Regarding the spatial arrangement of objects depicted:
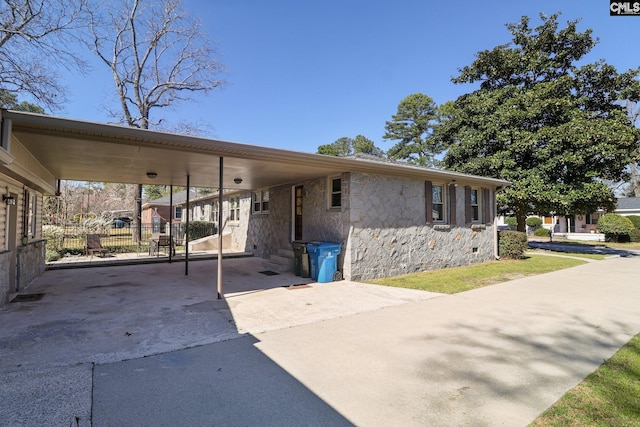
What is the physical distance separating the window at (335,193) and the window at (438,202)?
12.0 ft

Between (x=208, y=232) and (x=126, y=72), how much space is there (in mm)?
10959

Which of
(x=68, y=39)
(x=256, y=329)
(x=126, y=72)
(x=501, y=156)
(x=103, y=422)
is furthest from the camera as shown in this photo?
(x=126, y=72)

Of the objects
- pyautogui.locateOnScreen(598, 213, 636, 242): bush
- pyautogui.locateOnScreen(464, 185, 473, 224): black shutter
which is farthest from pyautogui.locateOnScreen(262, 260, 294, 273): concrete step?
pyautogui.locateOnScreen(598, 213, 636, 242): bush

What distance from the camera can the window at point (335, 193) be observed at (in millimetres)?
8781

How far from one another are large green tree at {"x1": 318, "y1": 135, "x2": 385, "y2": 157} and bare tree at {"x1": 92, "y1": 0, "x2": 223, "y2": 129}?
18443 mm

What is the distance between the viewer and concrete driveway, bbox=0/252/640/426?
8.48 feet

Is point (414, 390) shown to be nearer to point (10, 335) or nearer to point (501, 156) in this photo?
point (10, 335)

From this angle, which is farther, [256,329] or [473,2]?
[473,2]

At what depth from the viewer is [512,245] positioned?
41.8ft

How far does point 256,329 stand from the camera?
4.59 m

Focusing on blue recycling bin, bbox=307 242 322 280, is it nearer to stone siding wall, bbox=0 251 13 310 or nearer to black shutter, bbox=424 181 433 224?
black shutter, bbox=424 181 433 224

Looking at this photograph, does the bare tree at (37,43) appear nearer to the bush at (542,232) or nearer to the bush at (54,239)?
the bush at (54,239)

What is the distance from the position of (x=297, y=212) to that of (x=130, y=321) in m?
6.51

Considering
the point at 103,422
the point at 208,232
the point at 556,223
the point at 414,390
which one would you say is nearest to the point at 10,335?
the point at 103,422
